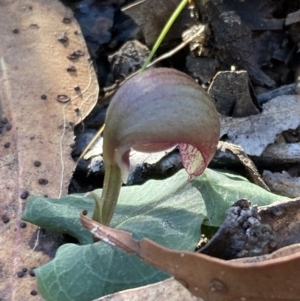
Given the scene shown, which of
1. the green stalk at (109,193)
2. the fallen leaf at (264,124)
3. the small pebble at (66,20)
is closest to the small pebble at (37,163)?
the green stalk at (109,193)

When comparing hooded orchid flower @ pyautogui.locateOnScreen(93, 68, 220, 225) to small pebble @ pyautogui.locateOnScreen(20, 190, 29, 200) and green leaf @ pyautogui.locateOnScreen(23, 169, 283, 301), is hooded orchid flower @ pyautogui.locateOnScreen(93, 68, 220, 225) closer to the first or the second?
green leaf @ pyautogui.locateOnScreen(23, 169, 283, 301)

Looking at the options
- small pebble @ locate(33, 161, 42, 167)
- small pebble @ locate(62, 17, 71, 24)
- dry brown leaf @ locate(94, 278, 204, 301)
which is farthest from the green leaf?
small pebble @ locate(62, 17, 71, 24)

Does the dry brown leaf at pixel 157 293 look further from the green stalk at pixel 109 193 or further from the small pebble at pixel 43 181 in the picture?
the small pebble at pixel 43 181

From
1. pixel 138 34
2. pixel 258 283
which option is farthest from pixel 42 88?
pixel 258 283

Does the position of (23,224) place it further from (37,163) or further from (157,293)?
(157,293)

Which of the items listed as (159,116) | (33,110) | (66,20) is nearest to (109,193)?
(159,116)
